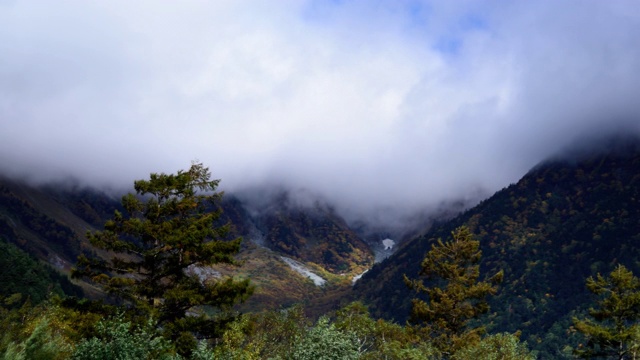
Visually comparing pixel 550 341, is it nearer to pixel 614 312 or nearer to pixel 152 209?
pixel 614 312

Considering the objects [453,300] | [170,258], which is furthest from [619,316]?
[170,258]

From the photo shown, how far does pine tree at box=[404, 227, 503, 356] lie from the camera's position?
50.5 m

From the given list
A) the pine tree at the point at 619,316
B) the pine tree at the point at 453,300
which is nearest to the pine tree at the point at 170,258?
the pine tree at the point at 453,300

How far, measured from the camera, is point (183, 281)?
3359 cm

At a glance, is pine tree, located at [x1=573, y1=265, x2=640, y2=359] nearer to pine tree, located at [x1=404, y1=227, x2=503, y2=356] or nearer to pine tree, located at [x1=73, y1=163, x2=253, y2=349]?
pine tree, located at [x1=404, y1=227, x2=503, y2=356]

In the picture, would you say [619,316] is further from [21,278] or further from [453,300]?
[21,278]

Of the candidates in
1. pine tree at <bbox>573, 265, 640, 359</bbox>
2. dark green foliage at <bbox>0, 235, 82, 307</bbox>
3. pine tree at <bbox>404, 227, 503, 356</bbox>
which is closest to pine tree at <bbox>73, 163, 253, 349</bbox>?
pine tree at <bbox>404, 227, 503, 356</bbox>

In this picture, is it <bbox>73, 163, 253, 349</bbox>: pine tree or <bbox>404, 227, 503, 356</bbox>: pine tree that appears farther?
<bbox>404, 227, 503, 356</bbox>: pine tree

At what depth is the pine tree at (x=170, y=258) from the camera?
107 ft

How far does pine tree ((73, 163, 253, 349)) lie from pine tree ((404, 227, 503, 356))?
24.0 metres

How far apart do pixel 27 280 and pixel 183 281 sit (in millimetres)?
152945

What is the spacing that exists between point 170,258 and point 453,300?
98.0 ft

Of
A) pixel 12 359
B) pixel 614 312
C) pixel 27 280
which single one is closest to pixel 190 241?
pixel 12 359

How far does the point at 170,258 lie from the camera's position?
33.7 metres
